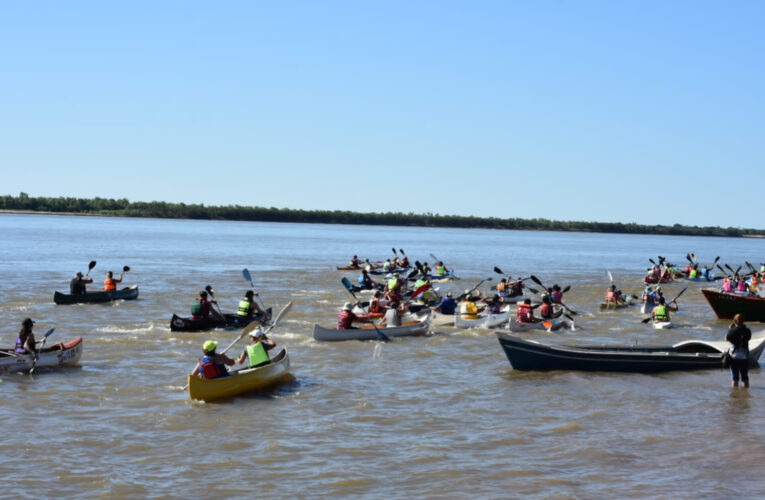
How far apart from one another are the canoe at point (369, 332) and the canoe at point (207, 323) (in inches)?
115

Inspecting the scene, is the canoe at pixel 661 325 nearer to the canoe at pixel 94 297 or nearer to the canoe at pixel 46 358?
the canoe at pixel 46 358

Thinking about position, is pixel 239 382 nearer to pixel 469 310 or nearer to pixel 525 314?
pixel 525 314

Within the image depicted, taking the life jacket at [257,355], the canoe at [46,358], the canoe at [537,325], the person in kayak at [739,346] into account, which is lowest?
the canoe at [46,358]

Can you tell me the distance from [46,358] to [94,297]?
15528 millimetres

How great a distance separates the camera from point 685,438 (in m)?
14.7

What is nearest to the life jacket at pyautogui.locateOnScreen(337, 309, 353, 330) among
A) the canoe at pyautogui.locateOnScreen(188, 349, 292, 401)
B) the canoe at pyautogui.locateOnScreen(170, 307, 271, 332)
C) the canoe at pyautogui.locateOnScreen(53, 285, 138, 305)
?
the canoe at pyautogui.locateOnScreen(170, 307, 271, 332)

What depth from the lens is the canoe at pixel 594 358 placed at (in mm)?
20281

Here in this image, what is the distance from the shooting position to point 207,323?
26.0m

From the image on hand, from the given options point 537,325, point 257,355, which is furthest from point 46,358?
point 537,325

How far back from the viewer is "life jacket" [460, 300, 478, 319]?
93.4 ft

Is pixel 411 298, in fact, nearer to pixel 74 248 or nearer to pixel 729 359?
pixel 729 359

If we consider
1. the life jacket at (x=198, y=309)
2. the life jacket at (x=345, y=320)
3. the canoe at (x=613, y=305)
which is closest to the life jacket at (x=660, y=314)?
the canoe at (x=613, y=305)

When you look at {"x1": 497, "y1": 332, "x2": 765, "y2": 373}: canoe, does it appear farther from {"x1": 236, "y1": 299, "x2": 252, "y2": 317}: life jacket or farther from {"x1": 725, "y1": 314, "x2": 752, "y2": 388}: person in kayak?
{"x1": 236, "y1": 299, "x2": 252, "y2": 317}: life jacket

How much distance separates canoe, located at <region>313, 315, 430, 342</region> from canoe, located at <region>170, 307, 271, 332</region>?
2916 mm
